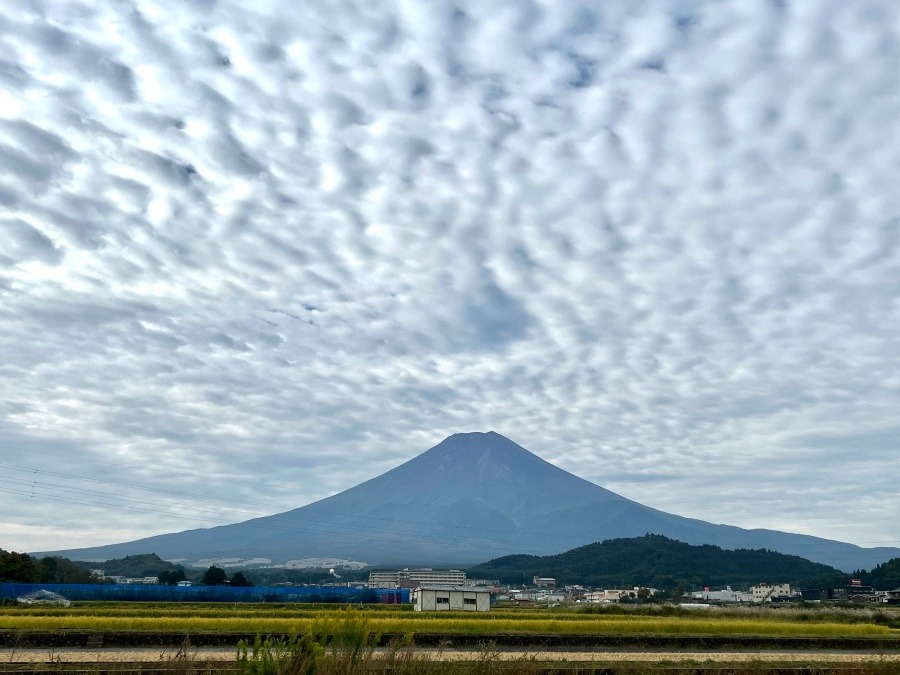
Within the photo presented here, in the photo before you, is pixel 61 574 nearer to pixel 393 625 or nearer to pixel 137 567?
pixel 137 567

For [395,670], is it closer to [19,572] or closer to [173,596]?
[173,596]

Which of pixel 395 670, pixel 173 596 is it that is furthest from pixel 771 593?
pixel 395 670

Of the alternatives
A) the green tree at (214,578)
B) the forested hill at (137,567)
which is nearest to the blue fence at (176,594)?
the green tree at (214,578)

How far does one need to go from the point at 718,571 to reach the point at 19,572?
415 feet

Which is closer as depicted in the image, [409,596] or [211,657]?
[211,657]

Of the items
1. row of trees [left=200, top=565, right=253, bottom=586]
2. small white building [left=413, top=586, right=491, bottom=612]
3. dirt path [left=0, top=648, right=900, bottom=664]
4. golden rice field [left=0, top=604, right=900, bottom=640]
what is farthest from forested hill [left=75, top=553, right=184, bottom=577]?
dirt path [left=0, top=648, right=900, bottom=664]

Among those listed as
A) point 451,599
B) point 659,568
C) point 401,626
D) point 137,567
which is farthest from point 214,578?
point 137,567

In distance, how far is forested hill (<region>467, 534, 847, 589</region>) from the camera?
141875mm

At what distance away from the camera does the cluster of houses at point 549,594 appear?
5281cm

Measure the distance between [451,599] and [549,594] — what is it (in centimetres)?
6112

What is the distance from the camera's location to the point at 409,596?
7275 cm

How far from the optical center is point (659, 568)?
148m

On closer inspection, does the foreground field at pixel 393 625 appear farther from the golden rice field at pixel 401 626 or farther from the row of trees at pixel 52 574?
the row of trees at pixel 52 574

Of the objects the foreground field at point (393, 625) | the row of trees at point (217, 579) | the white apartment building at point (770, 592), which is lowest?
the white apartment building at point (770, 592)
